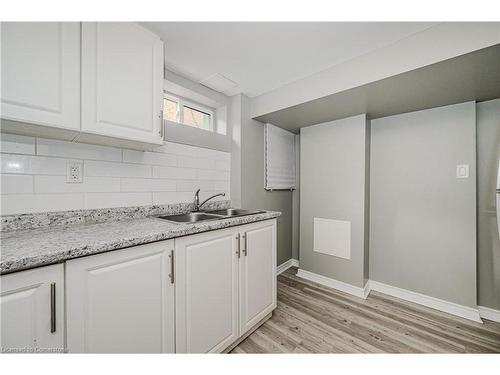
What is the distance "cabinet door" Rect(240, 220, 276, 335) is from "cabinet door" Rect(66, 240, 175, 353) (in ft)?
1.78

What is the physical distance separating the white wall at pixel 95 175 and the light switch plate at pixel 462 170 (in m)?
2.39

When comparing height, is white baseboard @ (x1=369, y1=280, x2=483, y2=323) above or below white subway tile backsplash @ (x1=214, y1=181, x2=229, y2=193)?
below

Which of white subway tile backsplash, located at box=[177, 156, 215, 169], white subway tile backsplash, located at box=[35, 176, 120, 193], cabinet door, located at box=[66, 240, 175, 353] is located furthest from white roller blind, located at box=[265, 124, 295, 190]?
cabinet door, located at box=[66, 240, 175, 353]

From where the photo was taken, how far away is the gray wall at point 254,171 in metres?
2.31

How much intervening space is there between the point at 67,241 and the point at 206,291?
2.45 ft

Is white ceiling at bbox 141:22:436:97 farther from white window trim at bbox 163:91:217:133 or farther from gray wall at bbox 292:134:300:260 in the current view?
gray wall at bbox 292:134:300:260

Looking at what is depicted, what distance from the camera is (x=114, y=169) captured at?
4.80 feet

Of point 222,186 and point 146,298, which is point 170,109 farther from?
point 146,298

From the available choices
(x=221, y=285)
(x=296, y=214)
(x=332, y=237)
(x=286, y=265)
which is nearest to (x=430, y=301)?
(x=332, y=237)

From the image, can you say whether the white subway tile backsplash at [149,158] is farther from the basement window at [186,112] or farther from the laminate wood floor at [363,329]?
the laminate wood floor at [363,329]

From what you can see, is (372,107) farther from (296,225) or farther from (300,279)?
(300,279)

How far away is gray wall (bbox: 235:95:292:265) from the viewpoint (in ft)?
7.59

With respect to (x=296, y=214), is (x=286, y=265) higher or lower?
lower
